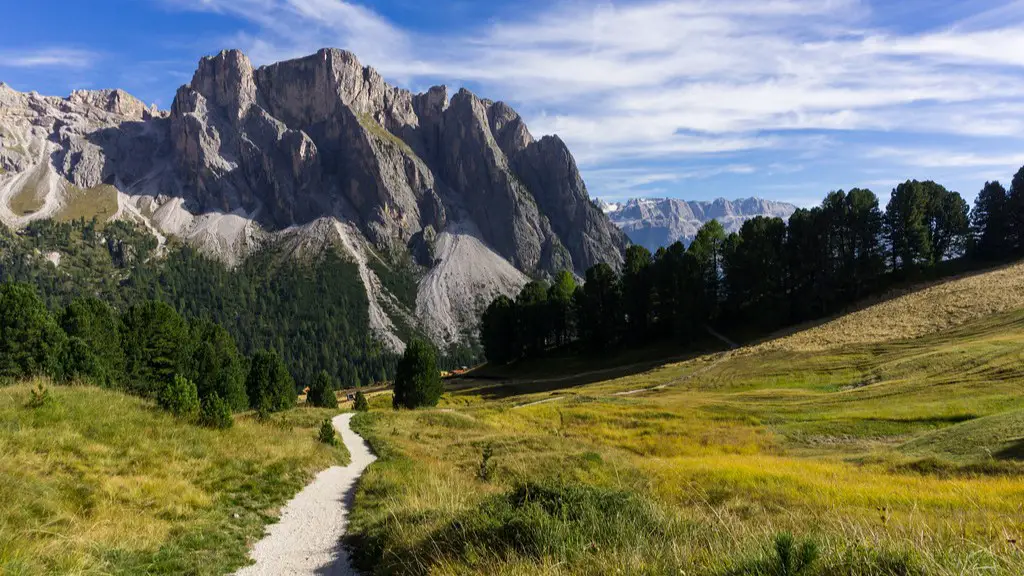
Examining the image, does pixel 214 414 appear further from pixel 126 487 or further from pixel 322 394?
pixel 322 394

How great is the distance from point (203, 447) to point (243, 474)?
1947mm

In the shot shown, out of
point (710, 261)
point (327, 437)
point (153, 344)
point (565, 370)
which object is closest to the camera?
point (327, 437)

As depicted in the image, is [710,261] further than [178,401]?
Yes

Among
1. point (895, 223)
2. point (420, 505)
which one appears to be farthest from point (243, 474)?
point (895, 223)

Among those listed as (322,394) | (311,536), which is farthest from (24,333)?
(311,536)

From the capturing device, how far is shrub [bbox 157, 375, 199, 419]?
18062mm

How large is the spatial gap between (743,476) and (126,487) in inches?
646

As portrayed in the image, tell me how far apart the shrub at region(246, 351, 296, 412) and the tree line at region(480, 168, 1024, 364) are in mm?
55809

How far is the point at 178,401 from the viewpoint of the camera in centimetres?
1816

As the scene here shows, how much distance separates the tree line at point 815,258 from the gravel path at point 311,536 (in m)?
68.6

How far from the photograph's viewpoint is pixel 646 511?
745 cm

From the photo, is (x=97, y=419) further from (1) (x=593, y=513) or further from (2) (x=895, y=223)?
(2) (x=895, y=223)

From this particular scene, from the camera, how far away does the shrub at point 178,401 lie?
Answer: 1806 cm

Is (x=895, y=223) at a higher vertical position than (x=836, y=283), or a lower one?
higher
